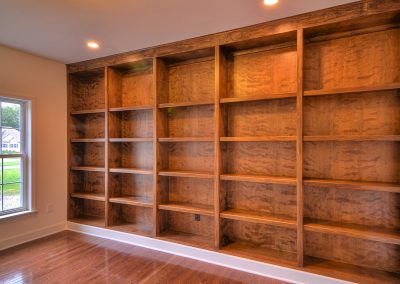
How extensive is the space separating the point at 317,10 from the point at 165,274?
309cm

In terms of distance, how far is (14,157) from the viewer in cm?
331

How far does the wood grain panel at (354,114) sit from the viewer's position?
2277 mm

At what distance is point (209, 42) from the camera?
2.81m

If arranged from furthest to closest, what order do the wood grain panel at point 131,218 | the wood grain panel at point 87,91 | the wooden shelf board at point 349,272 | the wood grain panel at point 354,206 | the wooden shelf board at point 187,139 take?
the wood grain panel at point 87,91, the wood grain panel at point 131,218, the wooden shelf board at point 187,139, the wood grain panel at point 354,206, the wooden shelf board at point 349,272

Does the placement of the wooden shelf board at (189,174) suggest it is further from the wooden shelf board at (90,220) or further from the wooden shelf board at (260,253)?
the wooden shelf board at (90,220)

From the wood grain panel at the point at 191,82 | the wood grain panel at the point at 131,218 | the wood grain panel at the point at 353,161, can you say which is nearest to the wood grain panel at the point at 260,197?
the wood grain panel at the point at 353,161

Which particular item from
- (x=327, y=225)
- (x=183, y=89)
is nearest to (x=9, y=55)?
(x=183, y=89)

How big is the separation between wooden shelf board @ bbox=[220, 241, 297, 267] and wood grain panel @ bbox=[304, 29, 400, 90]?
1.87 meters

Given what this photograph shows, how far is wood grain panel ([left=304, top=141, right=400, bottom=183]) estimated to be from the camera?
7.47 ft

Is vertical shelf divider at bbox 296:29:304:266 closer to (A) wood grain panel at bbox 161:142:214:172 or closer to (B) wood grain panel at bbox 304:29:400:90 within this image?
(B) wood grain panel at bbox 304:29:400:90

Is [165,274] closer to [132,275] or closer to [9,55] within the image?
[132,275]

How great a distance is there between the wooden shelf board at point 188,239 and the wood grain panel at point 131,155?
0.98 metres

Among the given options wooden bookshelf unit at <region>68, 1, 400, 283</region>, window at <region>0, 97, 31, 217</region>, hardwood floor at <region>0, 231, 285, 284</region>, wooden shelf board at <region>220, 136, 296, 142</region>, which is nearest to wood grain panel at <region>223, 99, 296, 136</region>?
wooden bookshelf unit at <region>68, 1, 400, 283</region>

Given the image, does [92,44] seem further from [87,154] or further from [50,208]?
[50,208]
